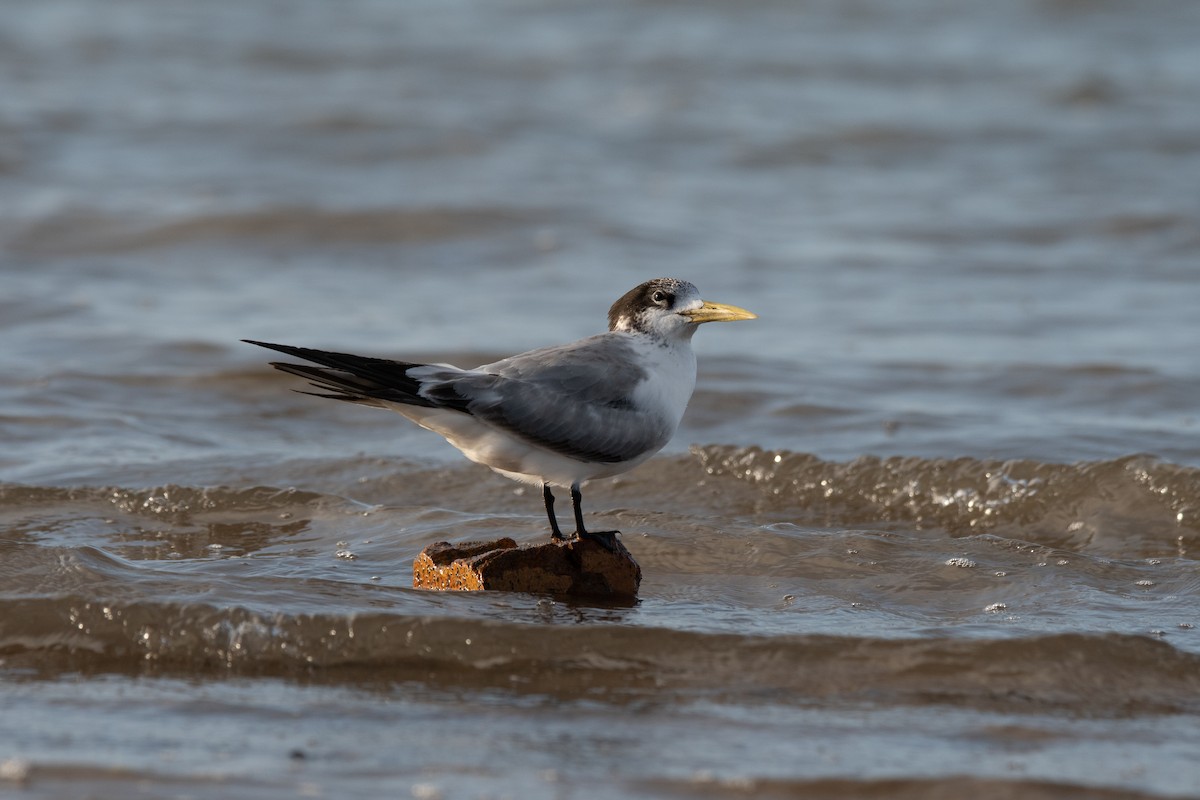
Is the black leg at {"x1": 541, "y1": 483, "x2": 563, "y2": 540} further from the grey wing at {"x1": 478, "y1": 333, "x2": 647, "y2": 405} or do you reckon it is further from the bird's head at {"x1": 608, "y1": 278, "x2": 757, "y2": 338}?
the bird's head at {"x1": 608, "y1": 278, "x2": 757, "y2": 338}

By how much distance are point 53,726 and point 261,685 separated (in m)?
0.62

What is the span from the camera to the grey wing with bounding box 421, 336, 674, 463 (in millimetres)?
5105

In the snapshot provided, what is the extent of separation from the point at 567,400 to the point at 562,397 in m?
0.02

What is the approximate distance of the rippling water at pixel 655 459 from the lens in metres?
4.27

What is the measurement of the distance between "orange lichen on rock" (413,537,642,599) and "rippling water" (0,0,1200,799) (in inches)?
6.3

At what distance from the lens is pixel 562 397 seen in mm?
5215

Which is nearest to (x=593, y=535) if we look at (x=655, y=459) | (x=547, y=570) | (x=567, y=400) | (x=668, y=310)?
(x=547, y=570)

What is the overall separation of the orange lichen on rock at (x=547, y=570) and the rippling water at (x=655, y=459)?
0.52ft

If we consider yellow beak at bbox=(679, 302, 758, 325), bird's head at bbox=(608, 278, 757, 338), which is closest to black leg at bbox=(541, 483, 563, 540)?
bird's head at bbox=(608, 278, 757, 338)

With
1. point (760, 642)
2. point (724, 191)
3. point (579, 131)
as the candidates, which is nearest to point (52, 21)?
point (579, 131)

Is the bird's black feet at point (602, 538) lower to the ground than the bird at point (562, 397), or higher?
lower

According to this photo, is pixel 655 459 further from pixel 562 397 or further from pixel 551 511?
pixel 562 397

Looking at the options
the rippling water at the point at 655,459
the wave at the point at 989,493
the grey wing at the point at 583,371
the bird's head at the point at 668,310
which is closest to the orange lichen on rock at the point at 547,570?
the rippling water at the point at 655,459

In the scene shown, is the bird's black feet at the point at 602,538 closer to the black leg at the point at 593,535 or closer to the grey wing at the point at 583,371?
the black leg at the point at 593,535
